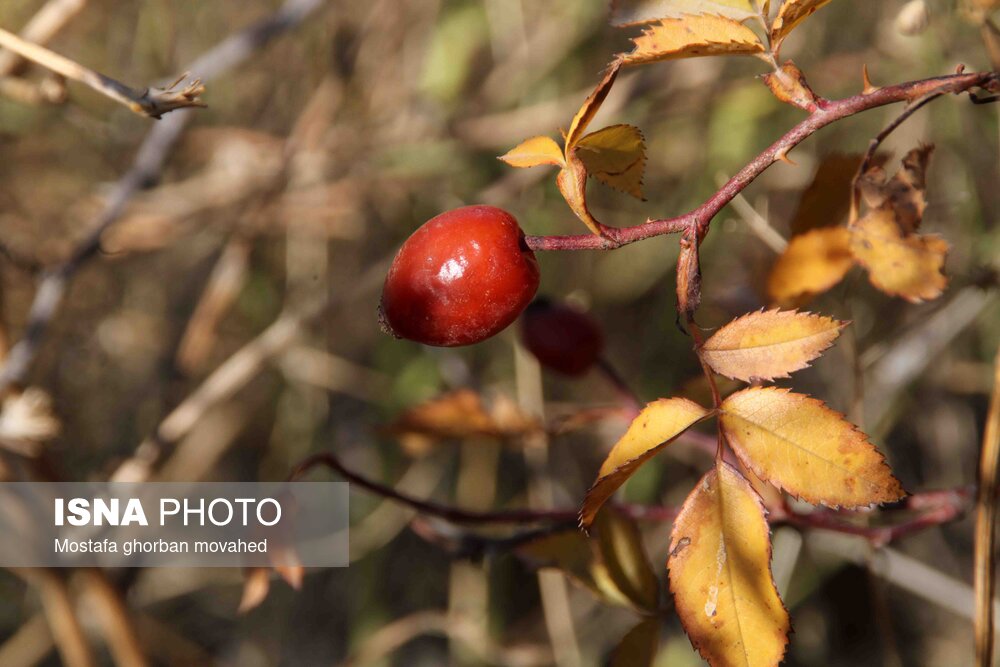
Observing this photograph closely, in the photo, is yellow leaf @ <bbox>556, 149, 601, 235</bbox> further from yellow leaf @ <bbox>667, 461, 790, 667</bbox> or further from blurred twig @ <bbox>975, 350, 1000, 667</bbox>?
blurred twig @ <bbox>975, 350, 1000, 667</bbox>

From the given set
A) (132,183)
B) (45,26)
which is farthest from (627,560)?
(45,26)

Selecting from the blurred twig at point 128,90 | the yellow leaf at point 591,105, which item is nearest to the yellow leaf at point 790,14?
the yellow leaf at point 591,105

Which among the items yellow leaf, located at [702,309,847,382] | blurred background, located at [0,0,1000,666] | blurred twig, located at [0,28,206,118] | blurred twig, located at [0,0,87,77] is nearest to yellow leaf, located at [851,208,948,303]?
yellow leaf, located at [702,309,847,382]

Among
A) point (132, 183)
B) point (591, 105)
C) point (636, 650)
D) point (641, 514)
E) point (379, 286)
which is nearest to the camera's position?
point (591, 105)

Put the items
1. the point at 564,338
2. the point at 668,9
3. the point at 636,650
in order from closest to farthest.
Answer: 1. the point at 668,9
2. the point at 636,650
3. the point at 564,338

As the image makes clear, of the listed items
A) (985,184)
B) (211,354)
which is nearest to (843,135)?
(985,184)

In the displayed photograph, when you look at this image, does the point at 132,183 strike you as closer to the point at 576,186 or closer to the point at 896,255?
the point at 576,186

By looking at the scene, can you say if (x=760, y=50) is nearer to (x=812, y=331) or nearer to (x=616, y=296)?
(x=812, y=331)

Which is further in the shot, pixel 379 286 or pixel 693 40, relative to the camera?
pixel 379 286
